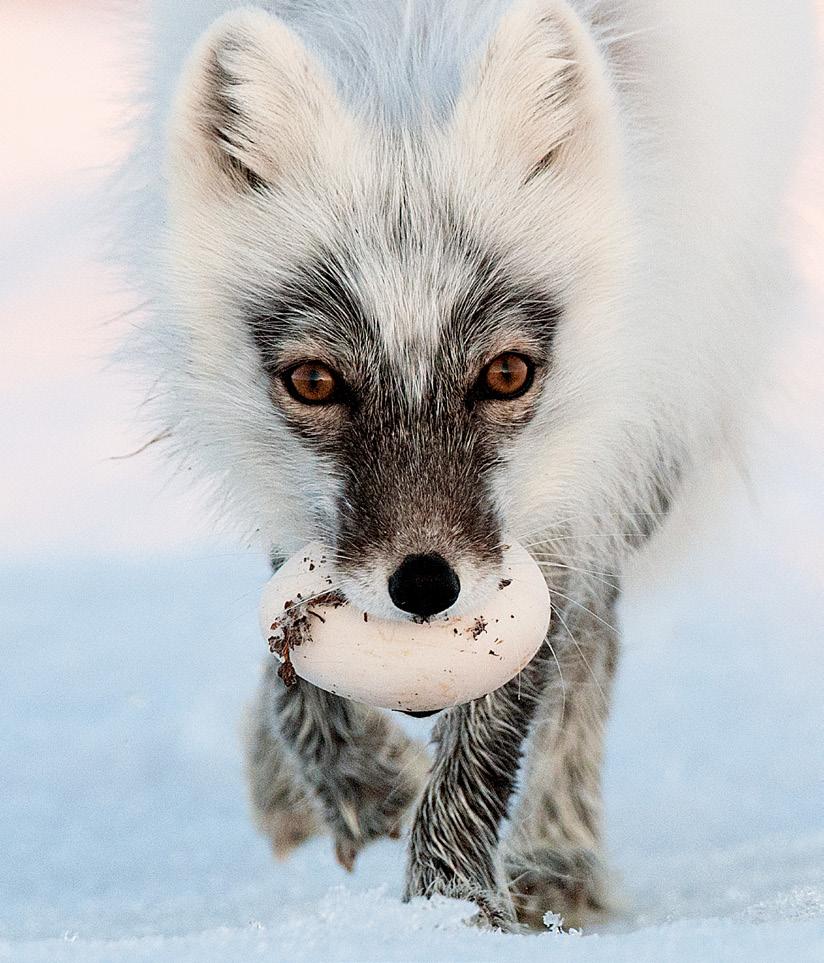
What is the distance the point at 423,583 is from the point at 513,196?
0.92 metres

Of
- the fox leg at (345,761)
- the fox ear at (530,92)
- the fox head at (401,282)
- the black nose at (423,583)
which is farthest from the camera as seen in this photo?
the fox leg at (345,761)

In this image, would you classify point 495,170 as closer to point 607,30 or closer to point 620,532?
point 607,30

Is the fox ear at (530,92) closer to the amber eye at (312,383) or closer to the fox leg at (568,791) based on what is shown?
the amber eye at (312,383)

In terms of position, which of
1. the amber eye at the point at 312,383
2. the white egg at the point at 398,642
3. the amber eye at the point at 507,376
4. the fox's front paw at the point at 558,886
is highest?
the amber eye at the point at 507,376

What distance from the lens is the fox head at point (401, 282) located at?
322 cm

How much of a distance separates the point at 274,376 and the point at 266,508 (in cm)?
50

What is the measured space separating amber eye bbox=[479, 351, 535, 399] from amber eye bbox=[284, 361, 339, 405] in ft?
1.05

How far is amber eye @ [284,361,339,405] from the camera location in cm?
332

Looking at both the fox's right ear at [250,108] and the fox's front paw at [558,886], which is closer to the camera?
the fox's right ear at [250,108]

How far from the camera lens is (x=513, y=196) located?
3.42 meters

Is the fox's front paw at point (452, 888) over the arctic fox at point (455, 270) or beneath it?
beneath

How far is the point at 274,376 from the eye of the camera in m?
3.43

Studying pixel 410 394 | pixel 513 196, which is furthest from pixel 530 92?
pixel 410 394

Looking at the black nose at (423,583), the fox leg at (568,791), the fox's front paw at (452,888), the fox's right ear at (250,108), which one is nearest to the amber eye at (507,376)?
the black nose at (423,583)
